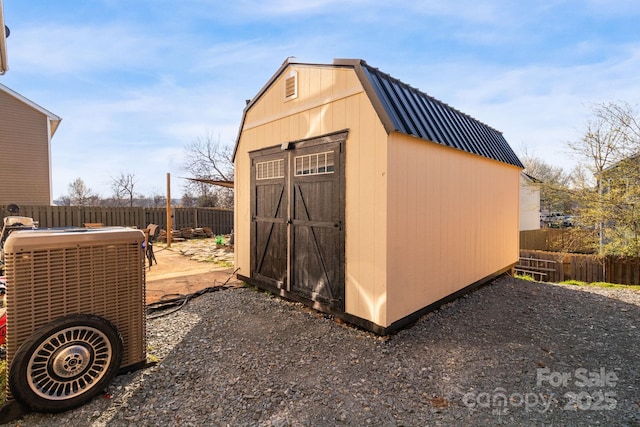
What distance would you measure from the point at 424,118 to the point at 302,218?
6.86 ft

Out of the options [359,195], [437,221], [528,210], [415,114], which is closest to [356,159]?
[359,195]

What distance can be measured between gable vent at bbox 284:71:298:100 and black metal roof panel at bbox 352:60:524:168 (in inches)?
31.7

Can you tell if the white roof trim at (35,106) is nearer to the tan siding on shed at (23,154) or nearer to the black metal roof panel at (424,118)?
the tan siding on shed at (23,154)

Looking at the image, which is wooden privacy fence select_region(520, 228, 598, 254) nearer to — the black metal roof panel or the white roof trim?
the black metal roof panel

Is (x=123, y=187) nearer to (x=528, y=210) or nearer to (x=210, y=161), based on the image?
(x=210, y=161)

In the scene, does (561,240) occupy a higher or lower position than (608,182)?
lower

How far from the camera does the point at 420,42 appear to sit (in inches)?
220

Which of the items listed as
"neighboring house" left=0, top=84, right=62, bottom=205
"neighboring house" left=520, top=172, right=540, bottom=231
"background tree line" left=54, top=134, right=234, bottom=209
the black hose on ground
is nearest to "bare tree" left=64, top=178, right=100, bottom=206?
"background tree line" left=54, top=134, right=234, bottom=209

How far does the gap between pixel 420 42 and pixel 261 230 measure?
4.72 metres

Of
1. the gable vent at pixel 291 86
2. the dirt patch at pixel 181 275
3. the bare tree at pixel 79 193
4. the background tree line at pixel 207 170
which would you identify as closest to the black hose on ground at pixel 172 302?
the dirt patch at pixel 181 275

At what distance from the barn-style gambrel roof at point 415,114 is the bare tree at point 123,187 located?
26.2m

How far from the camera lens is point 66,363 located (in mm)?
1968

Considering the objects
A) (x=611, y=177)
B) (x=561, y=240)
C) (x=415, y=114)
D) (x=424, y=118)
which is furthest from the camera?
(x=561, y=240)

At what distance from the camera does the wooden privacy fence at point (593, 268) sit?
328 inches
